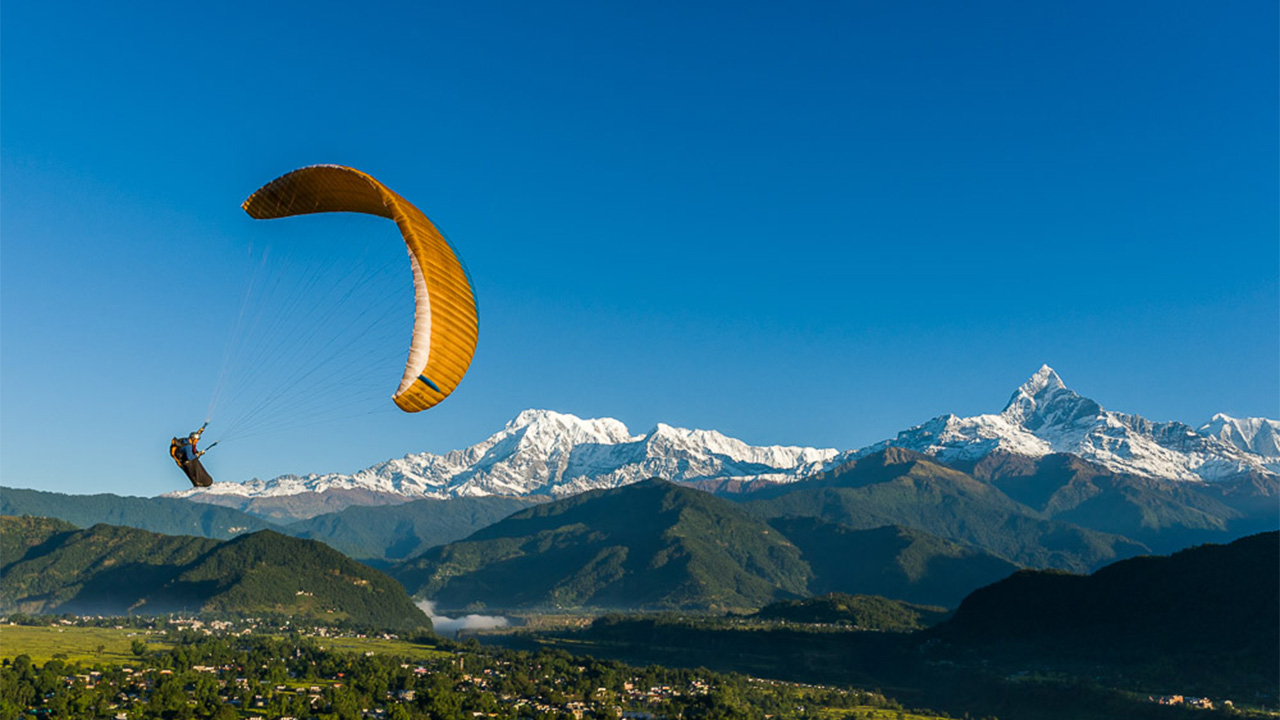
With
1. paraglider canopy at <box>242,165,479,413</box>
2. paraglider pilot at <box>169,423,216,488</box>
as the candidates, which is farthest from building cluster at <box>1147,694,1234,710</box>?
paraglider pilot at <box>169,423,216,488</box>

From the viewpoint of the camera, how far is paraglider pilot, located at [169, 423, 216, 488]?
4234cm

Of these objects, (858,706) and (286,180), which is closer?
(286,180)

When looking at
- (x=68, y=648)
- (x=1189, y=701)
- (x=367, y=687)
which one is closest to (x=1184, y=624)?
(x=1189, y=701)

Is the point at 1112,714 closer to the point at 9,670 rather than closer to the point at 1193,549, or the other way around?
the point at 1193,549

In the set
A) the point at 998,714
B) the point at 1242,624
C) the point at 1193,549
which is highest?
the point at 1193,549

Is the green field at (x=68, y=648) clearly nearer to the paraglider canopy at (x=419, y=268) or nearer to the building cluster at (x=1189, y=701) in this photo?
the paraglider canopy at (x=419, y=268)

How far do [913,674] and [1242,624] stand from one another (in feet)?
203

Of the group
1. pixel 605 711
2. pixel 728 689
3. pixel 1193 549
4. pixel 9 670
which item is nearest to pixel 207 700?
pixel 9 670

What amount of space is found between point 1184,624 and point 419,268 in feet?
574

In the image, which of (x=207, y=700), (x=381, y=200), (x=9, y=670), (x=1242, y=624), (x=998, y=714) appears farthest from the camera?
(x=1242, y=624)

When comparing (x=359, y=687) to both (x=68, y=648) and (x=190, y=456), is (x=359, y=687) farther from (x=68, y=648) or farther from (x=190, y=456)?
(x=190, y=456)

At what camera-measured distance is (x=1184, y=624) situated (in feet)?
563

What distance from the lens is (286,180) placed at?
47.0 m

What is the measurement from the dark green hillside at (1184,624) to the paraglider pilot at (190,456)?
152265mm
